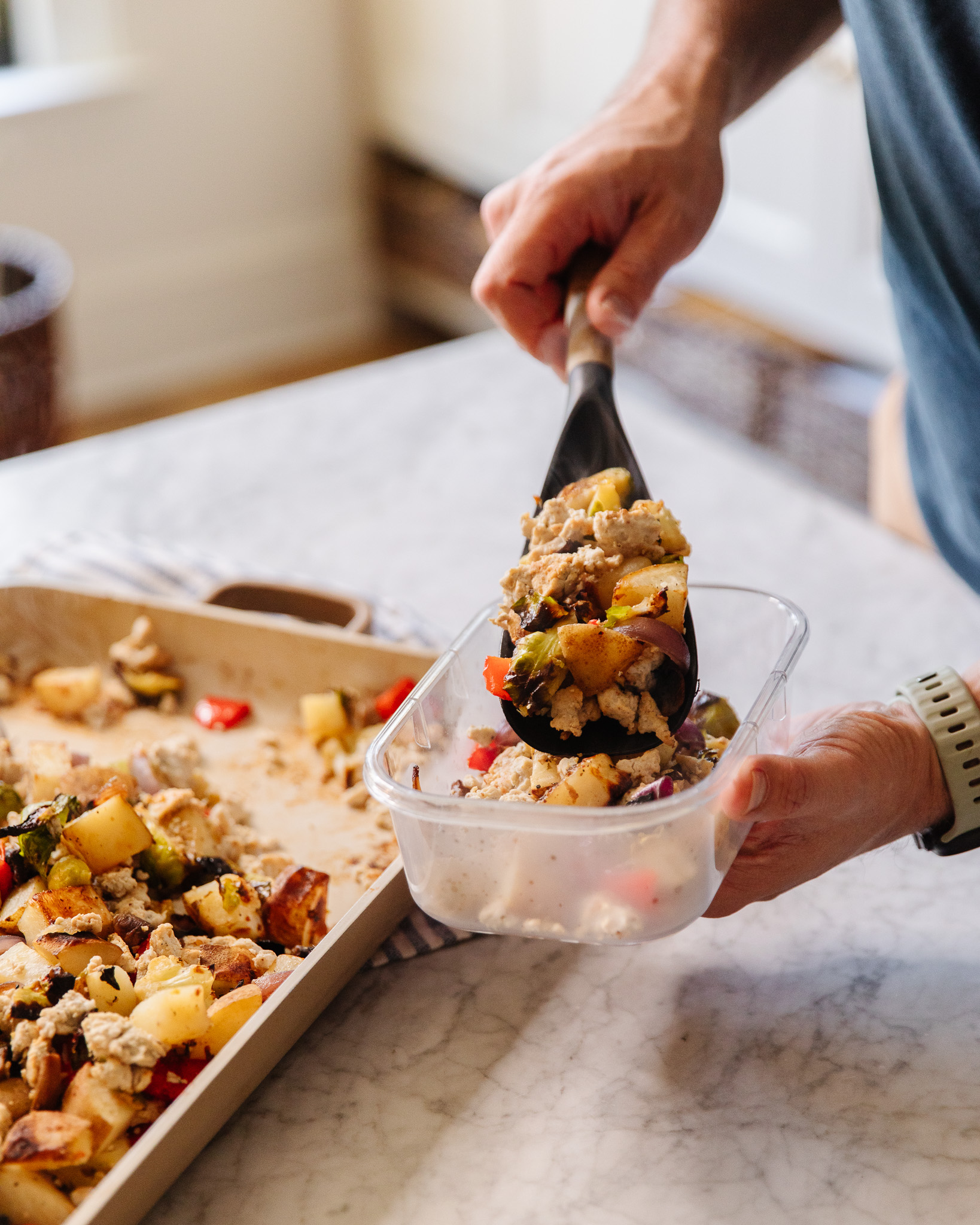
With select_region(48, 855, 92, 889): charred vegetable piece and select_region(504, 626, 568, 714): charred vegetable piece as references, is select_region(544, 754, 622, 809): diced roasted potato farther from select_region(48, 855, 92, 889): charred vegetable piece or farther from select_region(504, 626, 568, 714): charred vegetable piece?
select_region(48, 855, 92, 889): charred vegetable piece

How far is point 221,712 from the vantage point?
4.01 feet

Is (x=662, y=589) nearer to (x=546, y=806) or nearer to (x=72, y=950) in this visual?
(x=546, y=806)

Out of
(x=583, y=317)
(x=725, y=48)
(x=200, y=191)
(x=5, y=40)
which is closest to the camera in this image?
(x=583, y=317)

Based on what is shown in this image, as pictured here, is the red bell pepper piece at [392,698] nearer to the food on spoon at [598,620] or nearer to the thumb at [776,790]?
the food on spoon at [598,620]


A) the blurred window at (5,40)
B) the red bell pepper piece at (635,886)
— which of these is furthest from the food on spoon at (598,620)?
the blurred window at (5,40)

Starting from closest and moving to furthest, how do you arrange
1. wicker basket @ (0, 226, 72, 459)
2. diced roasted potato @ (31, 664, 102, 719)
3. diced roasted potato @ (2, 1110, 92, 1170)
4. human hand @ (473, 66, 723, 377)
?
diced roasted potato @ (2, 1110, 92, 1170) → human hand @ (473, 66, 723, 377) → diced roasted potato @ (31, 664, 102, 719) → wicker basket @ (0, 226, 72, 459)

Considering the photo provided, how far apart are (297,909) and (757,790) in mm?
355

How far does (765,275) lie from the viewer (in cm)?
287

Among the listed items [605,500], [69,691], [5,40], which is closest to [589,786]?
[605,500]

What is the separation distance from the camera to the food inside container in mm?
704

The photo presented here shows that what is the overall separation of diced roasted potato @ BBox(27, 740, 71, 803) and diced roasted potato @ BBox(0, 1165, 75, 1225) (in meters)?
0.36

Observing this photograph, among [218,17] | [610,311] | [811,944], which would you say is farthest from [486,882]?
[218,17]

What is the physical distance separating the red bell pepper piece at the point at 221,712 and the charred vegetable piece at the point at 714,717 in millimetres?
514

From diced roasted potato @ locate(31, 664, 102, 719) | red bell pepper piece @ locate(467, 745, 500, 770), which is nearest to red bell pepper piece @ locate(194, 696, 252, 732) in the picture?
diced roasted potato @ locate(31, 664, 102, 719)
